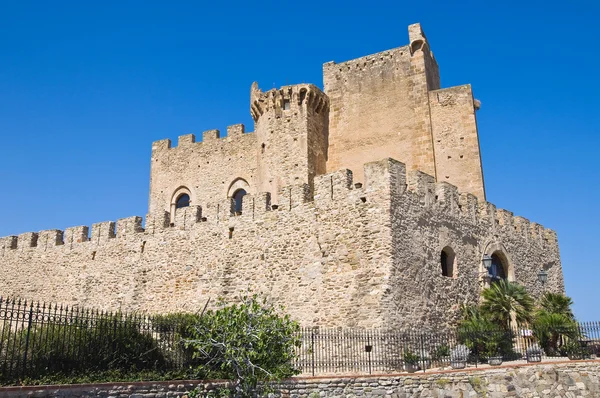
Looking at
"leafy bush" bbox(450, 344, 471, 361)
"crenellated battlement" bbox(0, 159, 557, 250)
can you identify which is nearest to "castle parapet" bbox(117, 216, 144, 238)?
"crenellated battlement" bbox(0, 159, 557, 250)

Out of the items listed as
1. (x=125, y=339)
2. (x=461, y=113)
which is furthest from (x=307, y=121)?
(x=125, y=339)

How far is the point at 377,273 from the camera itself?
17406 mm

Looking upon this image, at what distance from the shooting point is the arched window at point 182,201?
30.1 m

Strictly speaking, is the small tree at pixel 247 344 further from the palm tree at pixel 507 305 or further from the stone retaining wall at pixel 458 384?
the palm tree at pixel 507 305

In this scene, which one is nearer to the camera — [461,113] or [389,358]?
[389,358]

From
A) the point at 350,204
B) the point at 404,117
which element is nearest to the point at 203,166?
the point at 404,117

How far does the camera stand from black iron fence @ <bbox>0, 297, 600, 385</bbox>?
12312 millimetres

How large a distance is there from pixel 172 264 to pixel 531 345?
41.5ft

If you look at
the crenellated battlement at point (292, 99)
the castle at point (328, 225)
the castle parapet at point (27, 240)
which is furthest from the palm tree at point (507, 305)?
the castle parapet at point (27, 240)

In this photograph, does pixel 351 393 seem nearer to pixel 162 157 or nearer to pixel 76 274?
pixel 76 274

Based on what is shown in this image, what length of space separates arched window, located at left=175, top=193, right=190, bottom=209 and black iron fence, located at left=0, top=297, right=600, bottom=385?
1352cm

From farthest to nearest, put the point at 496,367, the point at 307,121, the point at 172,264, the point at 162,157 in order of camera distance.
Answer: the point at 162,157
the point at 307,121
the point at 172,264
the point at 496,367

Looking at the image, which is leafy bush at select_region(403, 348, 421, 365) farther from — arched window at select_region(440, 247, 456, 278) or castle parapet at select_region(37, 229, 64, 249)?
castle parapet at select_region(37, 229, 64, 249)

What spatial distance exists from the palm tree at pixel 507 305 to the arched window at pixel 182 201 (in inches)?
621
